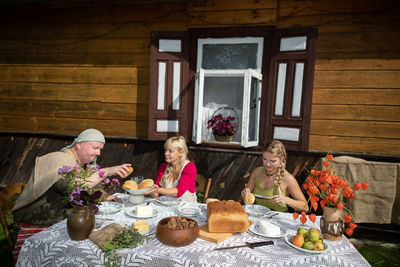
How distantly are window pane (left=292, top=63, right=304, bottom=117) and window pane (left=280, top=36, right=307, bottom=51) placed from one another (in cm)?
26

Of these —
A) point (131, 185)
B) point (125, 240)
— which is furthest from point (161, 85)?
point (125, 240)

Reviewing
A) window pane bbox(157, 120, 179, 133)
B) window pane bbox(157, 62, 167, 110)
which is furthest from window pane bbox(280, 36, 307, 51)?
window pane bbox(157, 120, 179, 133)

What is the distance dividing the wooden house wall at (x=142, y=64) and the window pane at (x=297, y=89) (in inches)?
12.8

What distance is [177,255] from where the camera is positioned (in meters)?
1.40

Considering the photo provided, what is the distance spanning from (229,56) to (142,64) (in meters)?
1.65

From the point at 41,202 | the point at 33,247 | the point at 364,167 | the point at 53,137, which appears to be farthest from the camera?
the point at 53,137

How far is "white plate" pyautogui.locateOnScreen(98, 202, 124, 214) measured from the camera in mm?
1916

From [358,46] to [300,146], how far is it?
175 cm

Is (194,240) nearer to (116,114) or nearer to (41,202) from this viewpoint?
(41,202)

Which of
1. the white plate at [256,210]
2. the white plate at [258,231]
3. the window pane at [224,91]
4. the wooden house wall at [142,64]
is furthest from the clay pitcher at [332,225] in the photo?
the window pane at [224,91]

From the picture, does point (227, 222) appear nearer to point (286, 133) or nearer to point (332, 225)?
point (332, 225)

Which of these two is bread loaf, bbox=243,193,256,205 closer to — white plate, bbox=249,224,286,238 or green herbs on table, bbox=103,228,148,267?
white plate, bbox=249,224,286,238

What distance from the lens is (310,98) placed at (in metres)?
3.98

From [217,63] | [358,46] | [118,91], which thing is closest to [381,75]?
[358,46]
